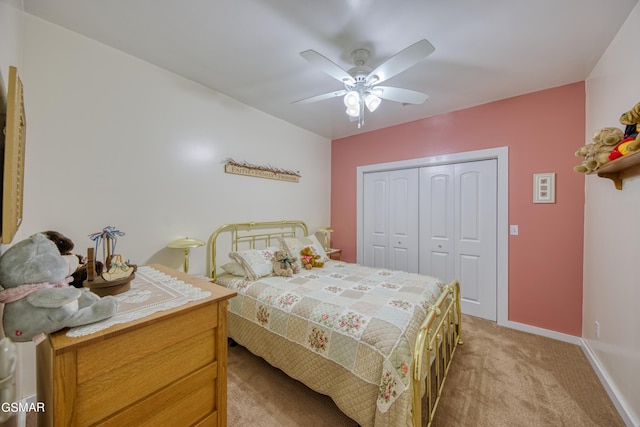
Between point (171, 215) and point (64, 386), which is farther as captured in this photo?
point (171, 215)

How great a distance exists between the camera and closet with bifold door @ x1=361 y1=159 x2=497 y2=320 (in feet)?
9.52

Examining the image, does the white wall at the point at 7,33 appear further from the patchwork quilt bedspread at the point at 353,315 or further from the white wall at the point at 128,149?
the patchwork quilt bedspread at the point at 353,315

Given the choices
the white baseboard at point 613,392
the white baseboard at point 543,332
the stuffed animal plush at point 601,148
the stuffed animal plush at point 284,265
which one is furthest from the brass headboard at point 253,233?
the white baseboard at point 613,392

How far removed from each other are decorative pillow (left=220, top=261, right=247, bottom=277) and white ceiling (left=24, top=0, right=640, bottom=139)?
1867 millimetres

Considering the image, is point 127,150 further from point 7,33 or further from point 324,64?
point 324,64

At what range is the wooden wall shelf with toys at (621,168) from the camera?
4.36 feet

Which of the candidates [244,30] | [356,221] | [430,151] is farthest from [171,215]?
[430,151]

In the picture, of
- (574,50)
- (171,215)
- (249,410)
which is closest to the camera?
(249,410)

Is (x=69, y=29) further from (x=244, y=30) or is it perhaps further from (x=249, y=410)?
(x=249, y=410)

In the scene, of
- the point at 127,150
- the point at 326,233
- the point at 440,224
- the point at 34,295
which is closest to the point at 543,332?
the point at 440,224

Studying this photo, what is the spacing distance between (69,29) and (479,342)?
438 cm

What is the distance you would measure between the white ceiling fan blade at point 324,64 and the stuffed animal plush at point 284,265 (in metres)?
1.77

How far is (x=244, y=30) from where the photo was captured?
5.61 ft

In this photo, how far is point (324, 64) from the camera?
5.20 ft
